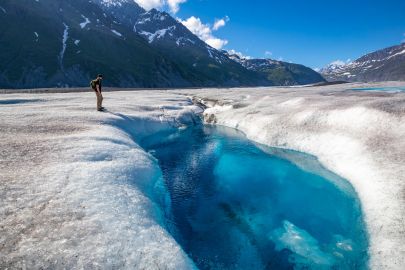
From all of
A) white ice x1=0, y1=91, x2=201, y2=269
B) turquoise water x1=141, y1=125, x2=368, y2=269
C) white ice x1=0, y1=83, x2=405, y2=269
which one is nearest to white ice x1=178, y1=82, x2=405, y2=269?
white ice x1=0, y1=83, x2=405, y2=269

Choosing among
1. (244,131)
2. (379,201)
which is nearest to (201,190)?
(379,201)

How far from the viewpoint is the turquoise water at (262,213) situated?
15.5 meters

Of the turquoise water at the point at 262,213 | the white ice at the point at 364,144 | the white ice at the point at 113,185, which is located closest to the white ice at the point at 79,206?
the white ice at the point at 113,185

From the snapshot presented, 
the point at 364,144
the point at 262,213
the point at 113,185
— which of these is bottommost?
the point at 262,213

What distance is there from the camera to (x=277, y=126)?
132 feet

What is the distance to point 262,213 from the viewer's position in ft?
66.5

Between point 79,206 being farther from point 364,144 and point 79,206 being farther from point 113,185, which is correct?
point 364,144

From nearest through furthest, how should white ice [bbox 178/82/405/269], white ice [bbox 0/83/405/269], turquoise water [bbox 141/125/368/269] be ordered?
1. white ice [bbox 0/83/405/269]
2. turquoise water [bbox 141/125/368/269]
3. white ice [bbox 178/82/405/269]

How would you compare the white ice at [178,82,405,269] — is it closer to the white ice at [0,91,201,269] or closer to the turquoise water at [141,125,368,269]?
the turquoise water at [141,125,368,269]

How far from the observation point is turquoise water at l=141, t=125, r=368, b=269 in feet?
50.8

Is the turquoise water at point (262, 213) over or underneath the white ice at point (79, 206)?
underneath

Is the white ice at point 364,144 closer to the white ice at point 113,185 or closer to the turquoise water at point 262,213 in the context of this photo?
the white ice at point 113,185

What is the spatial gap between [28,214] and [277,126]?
33.2 metres

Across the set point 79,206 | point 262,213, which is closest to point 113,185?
point 79,206
